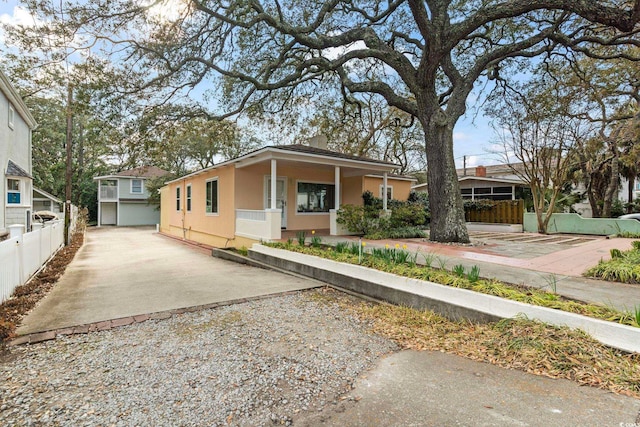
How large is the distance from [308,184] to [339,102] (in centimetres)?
515

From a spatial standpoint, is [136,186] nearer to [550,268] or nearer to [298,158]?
[298,158]

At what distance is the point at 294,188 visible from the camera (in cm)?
1209

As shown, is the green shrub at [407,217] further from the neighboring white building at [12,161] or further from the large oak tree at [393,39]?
the neighboring white building at [12,161]

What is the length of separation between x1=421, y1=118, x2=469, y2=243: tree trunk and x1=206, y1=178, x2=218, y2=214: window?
318 inches

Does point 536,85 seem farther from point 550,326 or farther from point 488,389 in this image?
point 488,389

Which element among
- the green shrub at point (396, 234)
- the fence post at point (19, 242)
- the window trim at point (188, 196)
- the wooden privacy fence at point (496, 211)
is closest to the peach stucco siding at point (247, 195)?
the window trim at point (188, 196)

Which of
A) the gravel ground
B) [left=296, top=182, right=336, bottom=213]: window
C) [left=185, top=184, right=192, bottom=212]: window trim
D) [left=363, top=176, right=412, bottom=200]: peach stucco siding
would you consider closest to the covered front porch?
[left=296, top=182, right=336, bottom=213]: window

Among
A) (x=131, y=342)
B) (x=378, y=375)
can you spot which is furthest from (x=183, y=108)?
(x=378, y=375)

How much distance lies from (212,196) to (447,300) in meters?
10.9

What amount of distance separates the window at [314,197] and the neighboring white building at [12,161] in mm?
10001

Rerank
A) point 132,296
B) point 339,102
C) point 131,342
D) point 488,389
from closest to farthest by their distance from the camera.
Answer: point 488,389, point 131,342, point 132,296, point 339,102

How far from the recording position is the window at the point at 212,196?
41.8ft

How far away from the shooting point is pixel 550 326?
3.24m

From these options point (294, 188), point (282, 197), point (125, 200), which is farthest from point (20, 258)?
point (125, 200)
